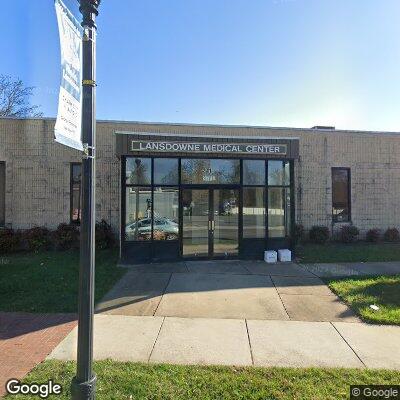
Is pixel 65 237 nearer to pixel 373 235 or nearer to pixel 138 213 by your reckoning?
pixel 138 213

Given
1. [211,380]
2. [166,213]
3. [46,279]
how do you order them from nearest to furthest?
[211,380]
[46,279]
[166,213]

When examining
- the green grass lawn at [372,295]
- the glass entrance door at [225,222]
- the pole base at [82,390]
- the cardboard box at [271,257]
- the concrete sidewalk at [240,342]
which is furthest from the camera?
the glass entrance door at [225,222]

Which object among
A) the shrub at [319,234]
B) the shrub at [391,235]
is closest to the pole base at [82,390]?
the shrub at [319,234]

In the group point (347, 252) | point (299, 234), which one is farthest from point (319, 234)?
point (347, 252)

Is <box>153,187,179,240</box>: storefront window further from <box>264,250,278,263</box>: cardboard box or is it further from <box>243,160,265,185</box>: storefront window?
<box>264,250,278,263</box>: cardboard box

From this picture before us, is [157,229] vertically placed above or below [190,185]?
below

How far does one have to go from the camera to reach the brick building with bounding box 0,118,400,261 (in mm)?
11203

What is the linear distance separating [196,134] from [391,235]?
932cm

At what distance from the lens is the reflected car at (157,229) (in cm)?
1118

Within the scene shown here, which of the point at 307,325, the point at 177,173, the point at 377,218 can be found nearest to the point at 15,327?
the point at 307,325

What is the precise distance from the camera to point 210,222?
11.7m

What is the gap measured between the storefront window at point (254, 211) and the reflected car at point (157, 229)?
231 cm

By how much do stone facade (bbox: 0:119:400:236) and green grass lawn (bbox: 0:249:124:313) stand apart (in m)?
2.21

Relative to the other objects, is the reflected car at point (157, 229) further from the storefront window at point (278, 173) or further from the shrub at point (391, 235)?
the shrub at point (391, 235)
